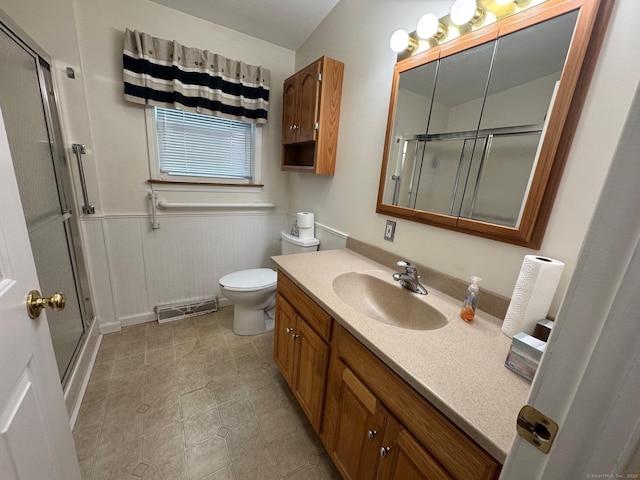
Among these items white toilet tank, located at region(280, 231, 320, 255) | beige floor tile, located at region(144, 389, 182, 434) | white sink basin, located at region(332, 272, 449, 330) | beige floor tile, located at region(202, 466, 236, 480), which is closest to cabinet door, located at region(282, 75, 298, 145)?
white toilet tank, located at region(280, 231, 320, 255)

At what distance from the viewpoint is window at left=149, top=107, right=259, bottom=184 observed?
187cm

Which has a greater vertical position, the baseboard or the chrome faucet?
the chrome faucet

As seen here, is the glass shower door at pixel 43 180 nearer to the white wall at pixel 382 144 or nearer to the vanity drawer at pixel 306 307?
the vanity drawer at pixel 306 307

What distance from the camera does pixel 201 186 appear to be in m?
2.02

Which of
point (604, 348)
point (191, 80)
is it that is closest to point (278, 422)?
point (604, 348)

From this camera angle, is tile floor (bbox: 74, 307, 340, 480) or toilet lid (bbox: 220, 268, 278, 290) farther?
toilet lid (bbox: 220, 268, 278, 290)

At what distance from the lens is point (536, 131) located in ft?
2.64

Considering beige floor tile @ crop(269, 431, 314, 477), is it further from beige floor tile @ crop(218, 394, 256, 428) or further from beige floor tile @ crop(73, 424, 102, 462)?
beige floor tile @ crop(73, 424, 102, 462)

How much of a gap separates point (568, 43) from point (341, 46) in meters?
1.24

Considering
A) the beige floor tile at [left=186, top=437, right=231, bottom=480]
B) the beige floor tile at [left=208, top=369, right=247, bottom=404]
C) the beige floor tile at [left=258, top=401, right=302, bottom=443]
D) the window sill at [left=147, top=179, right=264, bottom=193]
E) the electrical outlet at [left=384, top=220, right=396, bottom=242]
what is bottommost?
the beige floor tile at [left=186, top=437, right=231, bottom=480]

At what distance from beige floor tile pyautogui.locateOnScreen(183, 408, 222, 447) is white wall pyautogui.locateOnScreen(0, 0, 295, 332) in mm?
1127

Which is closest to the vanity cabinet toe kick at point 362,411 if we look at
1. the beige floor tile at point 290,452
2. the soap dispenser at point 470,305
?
the beige floor tile at point 290,452

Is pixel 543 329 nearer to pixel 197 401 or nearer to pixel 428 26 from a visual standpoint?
Answer: pixel 428 26

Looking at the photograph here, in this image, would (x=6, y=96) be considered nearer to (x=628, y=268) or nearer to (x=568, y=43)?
(x=628, y=268)
